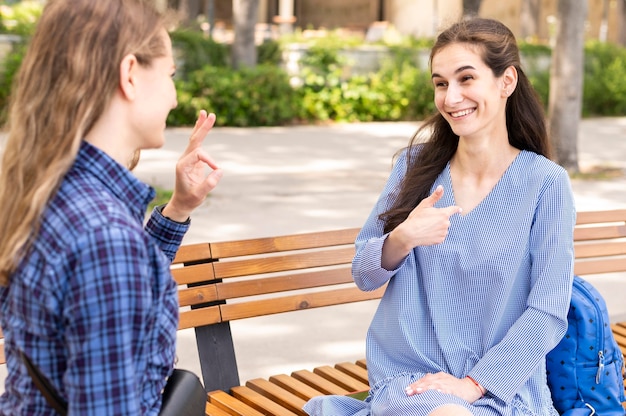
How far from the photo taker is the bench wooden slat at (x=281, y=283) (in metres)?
3.40

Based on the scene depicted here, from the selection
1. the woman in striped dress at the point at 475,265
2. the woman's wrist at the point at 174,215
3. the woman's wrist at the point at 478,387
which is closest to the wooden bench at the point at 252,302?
the woman in striped dress at the point at 475,265

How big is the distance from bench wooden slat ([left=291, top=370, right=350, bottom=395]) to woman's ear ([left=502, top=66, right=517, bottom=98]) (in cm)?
120

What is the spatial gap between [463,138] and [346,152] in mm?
9923

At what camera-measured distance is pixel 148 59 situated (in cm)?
173

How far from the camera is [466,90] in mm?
2809

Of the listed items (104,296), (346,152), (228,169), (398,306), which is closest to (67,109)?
(104,296)

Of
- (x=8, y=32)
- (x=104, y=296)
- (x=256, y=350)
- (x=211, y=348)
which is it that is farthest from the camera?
(x=8, y=32)

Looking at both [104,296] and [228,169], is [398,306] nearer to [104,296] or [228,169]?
[104,296]

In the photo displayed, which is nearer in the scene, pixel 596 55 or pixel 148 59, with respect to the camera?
pixel 148 59

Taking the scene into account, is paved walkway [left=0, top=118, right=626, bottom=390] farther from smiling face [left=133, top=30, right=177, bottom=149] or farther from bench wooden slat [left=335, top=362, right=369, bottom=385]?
smiling face [left=133, top=30, right=177, bottom=149]

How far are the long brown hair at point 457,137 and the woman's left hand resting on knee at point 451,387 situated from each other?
489mm

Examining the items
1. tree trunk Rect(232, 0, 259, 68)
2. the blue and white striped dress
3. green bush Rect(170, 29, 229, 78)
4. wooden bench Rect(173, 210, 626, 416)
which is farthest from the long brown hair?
green bush Rect(170, 29, 229, 78)

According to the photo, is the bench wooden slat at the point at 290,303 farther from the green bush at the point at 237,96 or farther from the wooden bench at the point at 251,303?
the green bush at the point at 237,96

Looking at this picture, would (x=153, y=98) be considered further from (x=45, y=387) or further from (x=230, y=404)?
(x=230, y=404)
